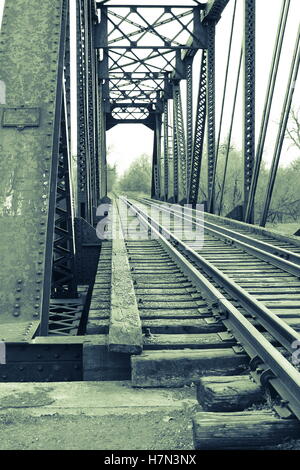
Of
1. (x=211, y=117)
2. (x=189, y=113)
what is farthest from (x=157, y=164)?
(x=211, y=117)

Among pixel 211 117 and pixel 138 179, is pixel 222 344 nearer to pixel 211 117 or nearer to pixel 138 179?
pixel 211 117

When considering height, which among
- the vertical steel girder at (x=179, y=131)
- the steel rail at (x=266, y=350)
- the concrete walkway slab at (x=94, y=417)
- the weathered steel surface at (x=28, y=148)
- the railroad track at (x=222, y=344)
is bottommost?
the concrete walkway slab at (x=94, y=417)

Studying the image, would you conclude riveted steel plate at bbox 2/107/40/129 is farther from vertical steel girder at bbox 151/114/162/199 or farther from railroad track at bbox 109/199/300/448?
vertical steel girder at bbox 151/114/162/199

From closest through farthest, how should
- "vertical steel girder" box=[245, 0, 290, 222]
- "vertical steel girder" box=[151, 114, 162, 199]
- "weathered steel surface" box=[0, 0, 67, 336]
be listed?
"weathered steel surface" box=[0, 0, 67, 336]
"vertical steel girder" box=[245, 0, 290, 222]
"vertical steel girder" box=[151, 114, 162, 199]

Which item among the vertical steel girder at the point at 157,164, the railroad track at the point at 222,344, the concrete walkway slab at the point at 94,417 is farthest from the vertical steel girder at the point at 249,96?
the vertical steel girder at the point at 157,164

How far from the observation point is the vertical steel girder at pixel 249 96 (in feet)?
37.4

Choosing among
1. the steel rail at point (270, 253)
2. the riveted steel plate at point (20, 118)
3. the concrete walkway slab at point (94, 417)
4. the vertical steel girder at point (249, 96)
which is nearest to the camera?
the concrete walkway slab at point (94, 417)

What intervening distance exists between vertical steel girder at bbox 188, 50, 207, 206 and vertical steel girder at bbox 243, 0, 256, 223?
5.61 meters

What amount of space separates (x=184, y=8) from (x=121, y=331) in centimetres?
1620

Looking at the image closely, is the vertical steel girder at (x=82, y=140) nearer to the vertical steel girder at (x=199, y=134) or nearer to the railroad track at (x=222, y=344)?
the railroad track at (x=222, y=344)

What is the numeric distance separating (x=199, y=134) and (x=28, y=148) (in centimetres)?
1440

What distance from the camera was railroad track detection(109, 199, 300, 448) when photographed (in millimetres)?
2193

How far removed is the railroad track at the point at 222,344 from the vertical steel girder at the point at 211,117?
28.8 feet

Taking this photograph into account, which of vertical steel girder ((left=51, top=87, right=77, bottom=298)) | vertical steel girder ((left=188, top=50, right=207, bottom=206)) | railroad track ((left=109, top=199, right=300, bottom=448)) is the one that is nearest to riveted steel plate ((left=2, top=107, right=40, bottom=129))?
vertical steel girder ((left=51, top=87, right=77, bottom=298))
